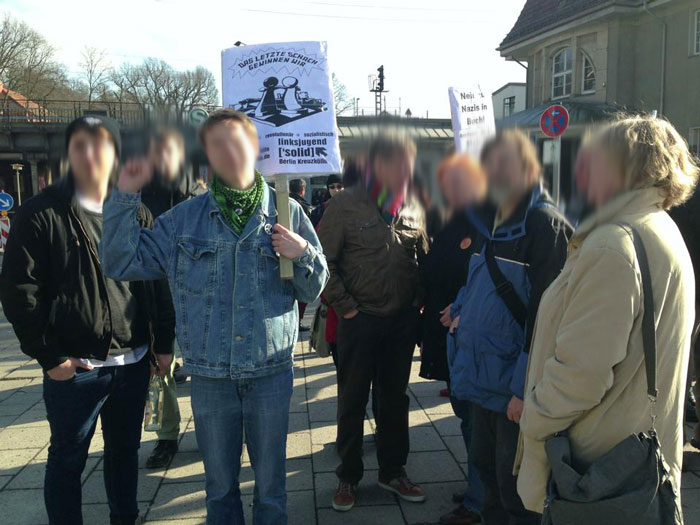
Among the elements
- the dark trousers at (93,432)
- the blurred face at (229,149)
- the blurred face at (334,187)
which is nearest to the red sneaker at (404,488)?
the dark trousers at (93,432)

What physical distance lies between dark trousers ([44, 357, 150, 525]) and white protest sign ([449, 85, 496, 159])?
6.04ft

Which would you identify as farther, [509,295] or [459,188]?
[459,188]

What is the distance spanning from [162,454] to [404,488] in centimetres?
160

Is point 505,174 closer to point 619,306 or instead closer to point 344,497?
point 619,306

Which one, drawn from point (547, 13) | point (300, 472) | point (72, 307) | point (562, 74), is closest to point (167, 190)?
point (72, 307)

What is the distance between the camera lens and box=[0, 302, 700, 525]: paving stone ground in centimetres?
304

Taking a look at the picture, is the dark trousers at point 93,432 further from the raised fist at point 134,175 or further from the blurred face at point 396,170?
the blurred face at point 396,170

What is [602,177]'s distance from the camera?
1.71 metres

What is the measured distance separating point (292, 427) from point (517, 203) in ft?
8.66

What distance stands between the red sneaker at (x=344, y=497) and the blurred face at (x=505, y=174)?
1781 millimetres

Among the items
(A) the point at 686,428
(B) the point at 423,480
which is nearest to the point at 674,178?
(B) the point at 423,480

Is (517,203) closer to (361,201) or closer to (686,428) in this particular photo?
(361,201)

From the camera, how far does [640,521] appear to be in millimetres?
1578

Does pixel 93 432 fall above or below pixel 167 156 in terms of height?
below
